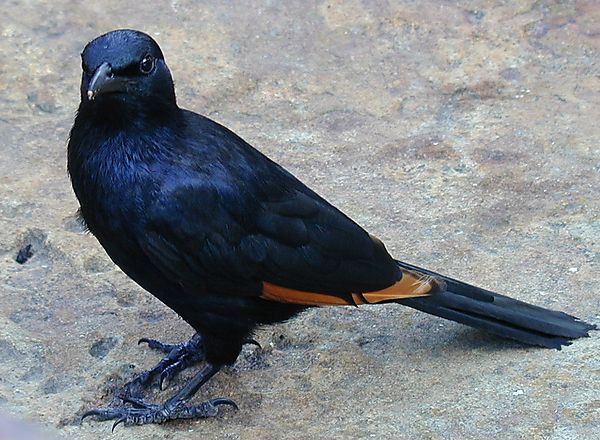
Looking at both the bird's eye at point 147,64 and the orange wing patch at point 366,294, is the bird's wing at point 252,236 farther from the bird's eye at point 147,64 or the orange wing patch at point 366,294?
the bird's eye at point 147,64

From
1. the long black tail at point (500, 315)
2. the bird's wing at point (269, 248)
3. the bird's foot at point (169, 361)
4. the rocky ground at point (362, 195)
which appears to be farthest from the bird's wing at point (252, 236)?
the bird's foot at point (169, 361)

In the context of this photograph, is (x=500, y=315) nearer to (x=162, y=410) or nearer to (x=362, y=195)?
(x=362, y=195)

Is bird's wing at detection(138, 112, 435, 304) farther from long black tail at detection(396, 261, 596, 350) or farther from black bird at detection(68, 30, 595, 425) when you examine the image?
long black tail at detection(396, 261, 596, 350)

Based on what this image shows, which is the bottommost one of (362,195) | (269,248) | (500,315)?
(500,315)

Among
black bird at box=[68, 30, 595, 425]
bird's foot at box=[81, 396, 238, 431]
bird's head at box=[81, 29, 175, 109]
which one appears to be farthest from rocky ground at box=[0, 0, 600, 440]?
bird's head at box=[81, 29, 175, 109]

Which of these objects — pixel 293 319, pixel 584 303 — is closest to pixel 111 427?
pixel 293 319

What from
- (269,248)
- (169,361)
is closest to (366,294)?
(269,248)

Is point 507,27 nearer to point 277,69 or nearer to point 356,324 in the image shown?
point 277,69
